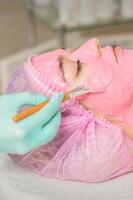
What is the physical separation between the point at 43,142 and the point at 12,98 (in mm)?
129

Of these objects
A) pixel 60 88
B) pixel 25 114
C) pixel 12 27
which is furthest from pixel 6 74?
pixel 25 114

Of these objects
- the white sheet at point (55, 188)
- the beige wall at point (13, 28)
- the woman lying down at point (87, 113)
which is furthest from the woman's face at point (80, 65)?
the beige wall at point (13, 28)

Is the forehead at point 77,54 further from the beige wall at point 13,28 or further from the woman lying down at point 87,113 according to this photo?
the beige wall at point 13,28

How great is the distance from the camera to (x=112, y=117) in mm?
1083

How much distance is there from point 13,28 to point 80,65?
1520 mm

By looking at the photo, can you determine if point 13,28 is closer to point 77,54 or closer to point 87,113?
point 77,54

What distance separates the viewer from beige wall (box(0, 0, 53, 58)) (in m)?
2.47

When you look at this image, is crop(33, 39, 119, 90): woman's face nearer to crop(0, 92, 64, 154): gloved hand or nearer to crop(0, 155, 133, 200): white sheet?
crop(0, 92, 64, 154): gloved hand

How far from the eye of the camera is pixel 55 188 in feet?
3.51

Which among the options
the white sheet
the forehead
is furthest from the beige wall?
the white sheet

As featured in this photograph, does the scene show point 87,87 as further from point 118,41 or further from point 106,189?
point 118,41

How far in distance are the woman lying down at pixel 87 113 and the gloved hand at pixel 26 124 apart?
89 mm

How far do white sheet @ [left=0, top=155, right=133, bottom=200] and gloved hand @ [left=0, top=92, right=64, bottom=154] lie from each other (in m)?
0.15

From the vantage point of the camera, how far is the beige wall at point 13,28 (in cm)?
247
